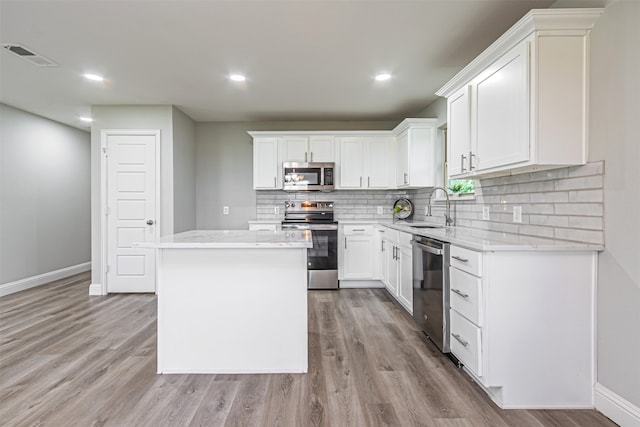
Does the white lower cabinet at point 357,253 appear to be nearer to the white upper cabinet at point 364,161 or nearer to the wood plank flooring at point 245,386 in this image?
the white upper cabinet at point 364,161

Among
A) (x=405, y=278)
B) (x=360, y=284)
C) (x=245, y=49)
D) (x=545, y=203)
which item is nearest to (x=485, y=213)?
(x=545, y=203)

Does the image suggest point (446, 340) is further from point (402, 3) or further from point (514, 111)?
point (402, 3)

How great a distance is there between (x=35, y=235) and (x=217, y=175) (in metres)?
2.67

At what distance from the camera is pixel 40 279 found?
475 centimetres

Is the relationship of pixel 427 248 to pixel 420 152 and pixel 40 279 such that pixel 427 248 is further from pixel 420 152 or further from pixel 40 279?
pixel 40 279

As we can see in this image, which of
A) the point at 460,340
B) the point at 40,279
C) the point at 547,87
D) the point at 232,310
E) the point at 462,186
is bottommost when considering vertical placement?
the point at 40,279

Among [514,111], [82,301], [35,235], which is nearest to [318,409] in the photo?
[514,111]

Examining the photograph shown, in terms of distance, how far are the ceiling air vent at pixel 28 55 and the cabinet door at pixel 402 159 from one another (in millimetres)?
3828

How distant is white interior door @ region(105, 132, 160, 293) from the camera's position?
14.1ft

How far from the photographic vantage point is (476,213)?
3.12 metres

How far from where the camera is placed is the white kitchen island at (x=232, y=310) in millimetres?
2264

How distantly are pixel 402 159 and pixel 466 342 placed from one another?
2783 mm

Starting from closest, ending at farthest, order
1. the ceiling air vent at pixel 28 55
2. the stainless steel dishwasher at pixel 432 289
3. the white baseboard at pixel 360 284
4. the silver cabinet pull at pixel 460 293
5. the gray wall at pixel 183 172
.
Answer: the silver cabinet pull at pixel 460 293 → the stainless steel dishwasher at pixel 432 289 → the ceiling air vent at pixel 28 55 → the gray wall at pixel 183 172 → the white baseboard at pixel 360 284

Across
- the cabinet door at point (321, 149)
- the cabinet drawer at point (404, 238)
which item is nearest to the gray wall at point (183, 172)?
the cabinet door at point (321, 149)
